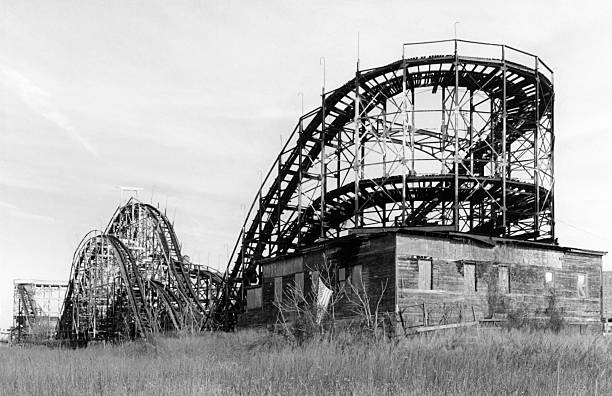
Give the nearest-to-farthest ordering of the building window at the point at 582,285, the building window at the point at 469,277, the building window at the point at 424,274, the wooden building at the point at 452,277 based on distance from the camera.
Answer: the wooden building at the point at 452,277 → the building window at the point at 424,274 → the building window at the point at 469,277 → the building window at the point at 582,285

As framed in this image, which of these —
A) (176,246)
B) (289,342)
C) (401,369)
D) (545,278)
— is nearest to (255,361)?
(401,369)

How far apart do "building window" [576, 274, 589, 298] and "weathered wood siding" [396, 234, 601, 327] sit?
5 centimetres

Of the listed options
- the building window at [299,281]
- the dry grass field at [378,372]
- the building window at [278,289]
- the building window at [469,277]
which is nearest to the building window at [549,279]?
the building window at [469,277]

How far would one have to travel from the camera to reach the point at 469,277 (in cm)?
2895

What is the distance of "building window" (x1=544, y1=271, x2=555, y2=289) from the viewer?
30781 millimetres

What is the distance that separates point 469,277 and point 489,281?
0.93 m

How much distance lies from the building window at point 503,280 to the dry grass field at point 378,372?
684 cm

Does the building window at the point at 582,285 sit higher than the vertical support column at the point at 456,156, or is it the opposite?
the vertical support column at the point at 456,156

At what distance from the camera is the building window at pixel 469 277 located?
28.8 meters

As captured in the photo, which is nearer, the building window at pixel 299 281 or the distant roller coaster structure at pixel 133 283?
the building window at pixel 299 281

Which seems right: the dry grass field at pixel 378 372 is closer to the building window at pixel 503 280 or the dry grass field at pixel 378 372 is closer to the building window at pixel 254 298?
the building window at pixel 503 280

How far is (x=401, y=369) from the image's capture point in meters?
16.2

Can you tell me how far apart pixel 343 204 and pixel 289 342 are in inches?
467

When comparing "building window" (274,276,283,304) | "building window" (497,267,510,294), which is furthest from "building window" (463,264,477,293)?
"building window" (274,276,283,304)
